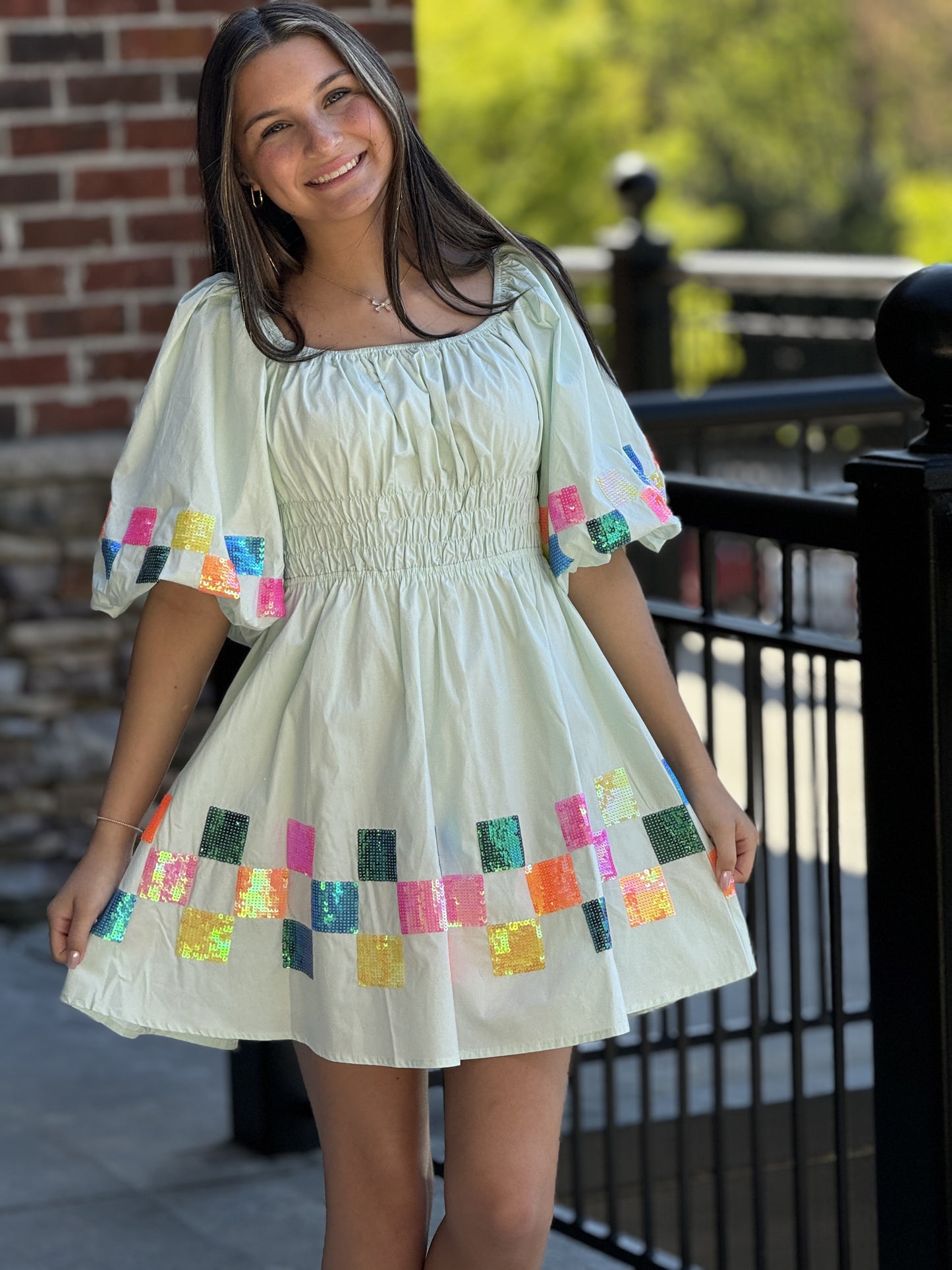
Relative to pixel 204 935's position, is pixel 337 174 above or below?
above

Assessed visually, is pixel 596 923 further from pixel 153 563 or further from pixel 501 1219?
pixel 153 563

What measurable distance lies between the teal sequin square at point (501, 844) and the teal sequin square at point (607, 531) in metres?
0.31

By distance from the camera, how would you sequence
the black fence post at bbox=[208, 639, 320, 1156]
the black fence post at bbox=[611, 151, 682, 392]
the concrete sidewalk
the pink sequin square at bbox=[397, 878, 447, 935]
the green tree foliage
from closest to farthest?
the pink sequin square at bbox=[397, 878, 447, 935], the concrete sidewalk, the black fence post at bbox=[208, 639, 320, 1156], the black fence post at bbox=[611, 151, 682, 392], the green tree foliage

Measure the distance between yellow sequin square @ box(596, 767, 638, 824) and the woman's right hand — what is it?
1.75 feet

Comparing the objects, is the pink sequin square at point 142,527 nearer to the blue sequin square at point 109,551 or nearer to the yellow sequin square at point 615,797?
the blue sequin square at point 109,551

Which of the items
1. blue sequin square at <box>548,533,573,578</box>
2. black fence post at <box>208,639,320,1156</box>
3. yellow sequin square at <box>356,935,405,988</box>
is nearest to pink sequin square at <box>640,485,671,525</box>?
blue sequin square at <box>548,533,573,578</box>

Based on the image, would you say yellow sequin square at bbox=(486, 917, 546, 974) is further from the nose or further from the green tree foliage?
the green tree foliage

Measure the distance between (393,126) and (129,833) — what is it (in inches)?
33.1

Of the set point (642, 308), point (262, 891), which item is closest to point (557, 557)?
point (262, 891)

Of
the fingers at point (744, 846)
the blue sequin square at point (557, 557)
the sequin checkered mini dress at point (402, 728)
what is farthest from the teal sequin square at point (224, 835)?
the fingers at point (744, 846)

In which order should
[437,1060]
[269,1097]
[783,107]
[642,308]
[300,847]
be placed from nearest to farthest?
[437,1060]
[300,847]
[269,1097]
[642,308]
[783,107]

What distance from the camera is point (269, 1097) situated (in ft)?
9.81

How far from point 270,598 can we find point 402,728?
0.21m

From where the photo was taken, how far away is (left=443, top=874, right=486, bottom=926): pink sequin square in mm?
1869
